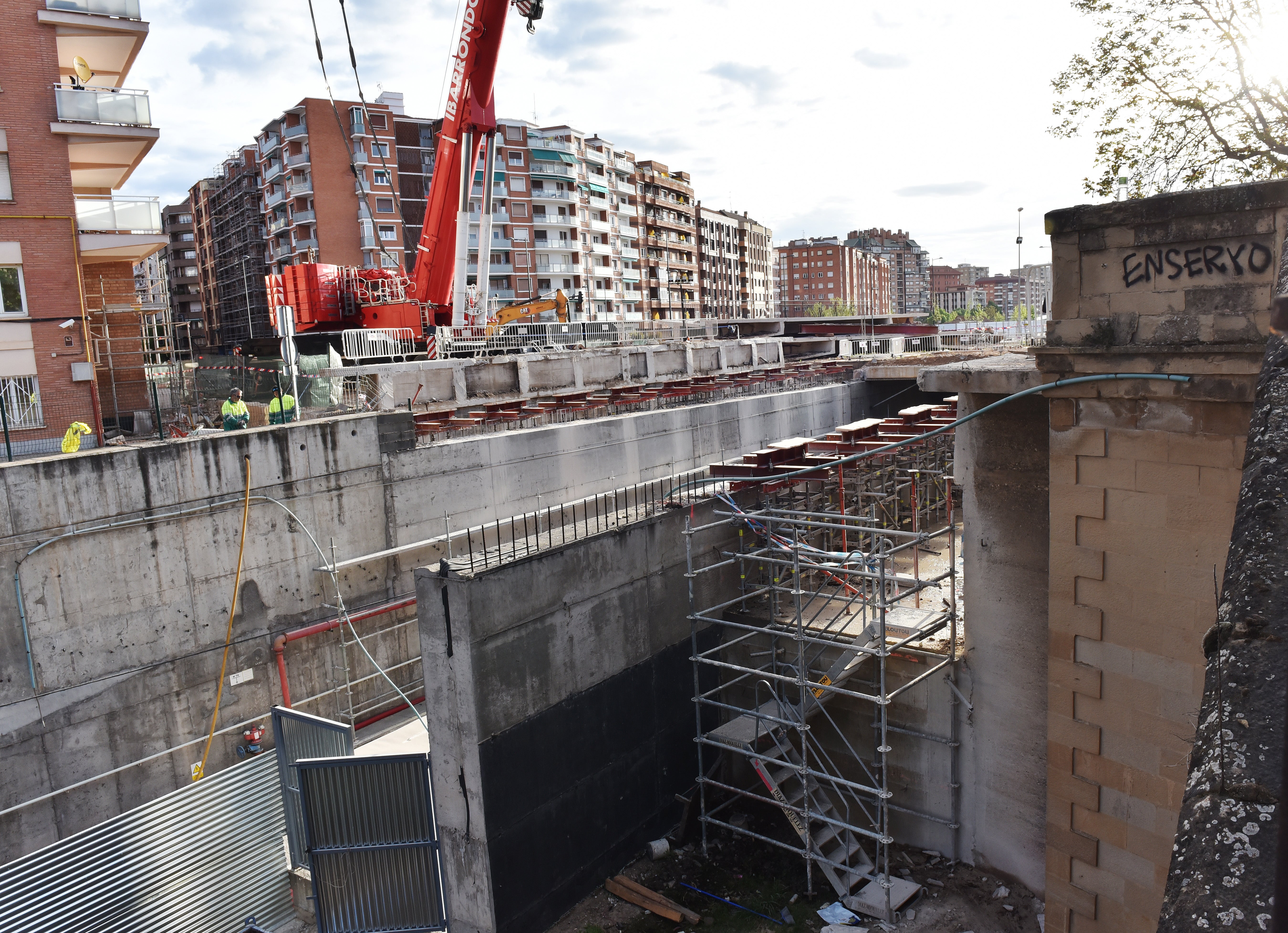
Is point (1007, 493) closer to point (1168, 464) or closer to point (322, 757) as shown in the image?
point (1168, 464)

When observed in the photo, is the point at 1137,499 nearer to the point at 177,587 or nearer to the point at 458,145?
the point at 177,587

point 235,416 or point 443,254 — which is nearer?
point 235,416

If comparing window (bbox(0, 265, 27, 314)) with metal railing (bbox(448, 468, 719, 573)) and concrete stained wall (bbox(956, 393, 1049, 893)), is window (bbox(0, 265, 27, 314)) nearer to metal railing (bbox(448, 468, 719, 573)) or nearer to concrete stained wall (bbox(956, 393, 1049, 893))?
metal railing (bbox(448, 468, 719, 573))

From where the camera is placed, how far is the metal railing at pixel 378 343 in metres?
25.3

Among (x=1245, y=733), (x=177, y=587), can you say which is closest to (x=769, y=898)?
(x=177, y=587)

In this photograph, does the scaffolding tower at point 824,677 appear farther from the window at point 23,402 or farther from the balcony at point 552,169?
the balcony at point 552,169

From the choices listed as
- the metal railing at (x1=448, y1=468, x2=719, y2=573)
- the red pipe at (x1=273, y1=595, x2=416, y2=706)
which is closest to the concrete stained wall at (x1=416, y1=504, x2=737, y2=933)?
the metal railing at (x1=448, y1=468, x2=719, y2=573)

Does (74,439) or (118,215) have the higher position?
(118,215)

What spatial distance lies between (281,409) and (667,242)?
257 ft

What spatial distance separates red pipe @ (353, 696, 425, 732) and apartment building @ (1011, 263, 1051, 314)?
1170 inches

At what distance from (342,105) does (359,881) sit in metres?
60.5

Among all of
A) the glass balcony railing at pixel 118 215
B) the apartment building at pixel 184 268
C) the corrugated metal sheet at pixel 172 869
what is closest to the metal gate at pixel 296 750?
the corrugated metal sheet at pixel 172 869

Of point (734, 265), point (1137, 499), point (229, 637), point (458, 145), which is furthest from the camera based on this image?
point (734, 265)

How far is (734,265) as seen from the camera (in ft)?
362
